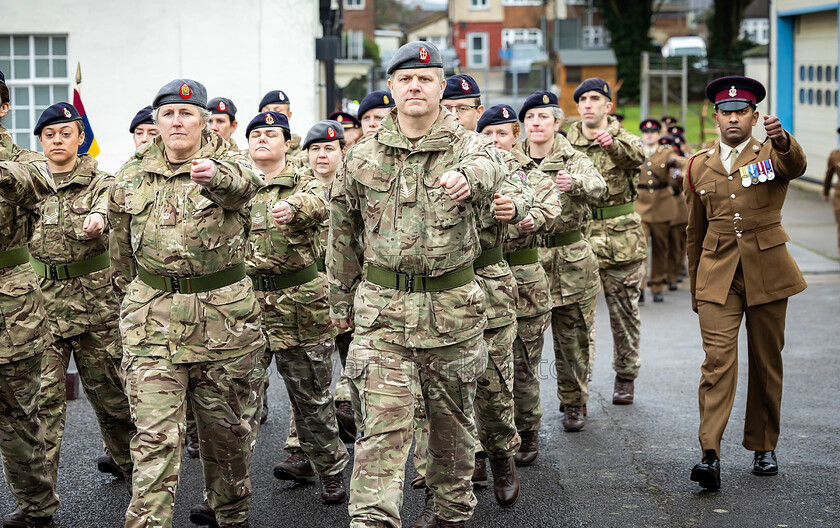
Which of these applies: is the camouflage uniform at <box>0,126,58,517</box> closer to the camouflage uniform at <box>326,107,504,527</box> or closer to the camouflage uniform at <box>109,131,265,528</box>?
the camouflage uniform at <box>109,131,265,528</box>

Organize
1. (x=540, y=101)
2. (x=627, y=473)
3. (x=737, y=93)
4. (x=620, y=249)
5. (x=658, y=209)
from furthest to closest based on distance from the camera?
(x=658, y=209), (x=620, y=249), (x=540, y=101), (x=627, y=473), (x=737, y=93)

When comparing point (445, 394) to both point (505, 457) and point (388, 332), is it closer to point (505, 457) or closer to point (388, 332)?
point (388, 332)

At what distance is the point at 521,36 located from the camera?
239ft

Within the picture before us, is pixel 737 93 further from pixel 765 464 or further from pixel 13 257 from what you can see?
pixel 13 257

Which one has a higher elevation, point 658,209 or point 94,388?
point 658,209

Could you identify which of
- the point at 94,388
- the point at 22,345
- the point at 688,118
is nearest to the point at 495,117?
the point at 94,388

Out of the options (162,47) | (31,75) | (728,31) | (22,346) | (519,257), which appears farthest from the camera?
(728,31)

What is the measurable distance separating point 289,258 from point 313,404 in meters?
0.88

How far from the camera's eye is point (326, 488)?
6.50m

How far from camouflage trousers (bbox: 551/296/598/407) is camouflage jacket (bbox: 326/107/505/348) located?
2.68 metres

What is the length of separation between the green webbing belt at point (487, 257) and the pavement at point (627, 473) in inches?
55.0

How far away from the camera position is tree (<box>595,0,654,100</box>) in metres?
50.6

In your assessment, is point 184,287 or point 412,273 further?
point 184,287

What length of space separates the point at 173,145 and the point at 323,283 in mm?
1697
